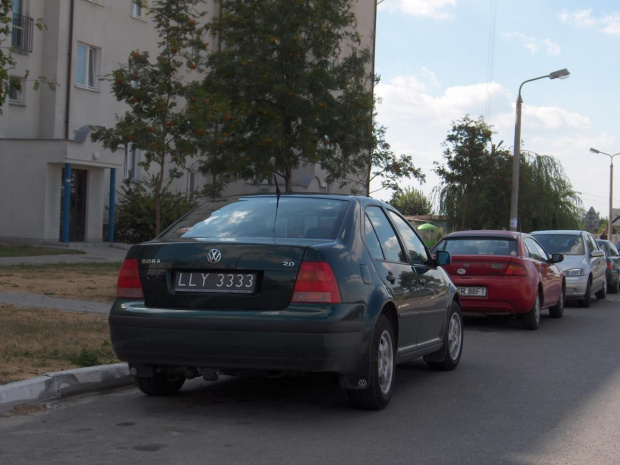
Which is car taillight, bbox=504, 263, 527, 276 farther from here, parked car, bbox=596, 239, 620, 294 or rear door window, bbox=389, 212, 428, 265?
parked car, bbox=596, 239, 620, 294

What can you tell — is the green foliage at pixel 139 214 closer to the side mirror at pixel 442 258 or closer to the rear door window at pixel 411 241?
the side mirror at pixel 442 258

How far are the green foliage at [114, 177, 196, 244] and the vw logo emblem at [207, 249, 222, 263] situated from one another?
24.5 metres

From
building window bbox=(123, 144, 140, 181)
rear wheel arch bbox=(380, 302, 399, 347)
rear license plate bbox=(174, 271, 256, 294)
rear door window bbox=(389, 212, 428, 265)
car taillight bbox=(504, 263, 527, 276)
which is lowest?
rear wheel arch bbox=(380, 302, 399, 347)

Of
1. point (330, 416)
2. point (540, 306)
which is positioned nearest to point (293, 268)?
point (330, 416)

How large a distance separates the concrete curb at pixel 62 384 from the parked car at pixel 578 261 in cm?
1299

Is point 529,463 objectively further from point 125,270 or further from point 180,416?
point 125,270

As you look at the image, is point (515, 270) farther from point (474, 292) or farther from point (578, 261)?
point (578, 261)

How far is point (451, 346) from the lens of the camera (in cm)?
906

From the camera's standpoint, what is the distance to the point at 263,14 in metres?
22.0

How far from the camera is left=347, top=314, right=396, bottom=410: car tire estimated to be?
21.2 ft

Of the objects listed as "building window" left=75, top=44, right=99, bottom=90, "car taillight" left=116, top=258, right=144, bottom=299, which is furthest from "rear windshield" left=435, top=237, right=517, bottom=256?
"building window" left=75, top=44, right=99, bottom=90

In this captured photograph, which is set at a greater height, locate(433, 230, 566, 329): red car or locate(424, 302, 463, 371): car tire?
locate(433, 230, 566, 329): red car

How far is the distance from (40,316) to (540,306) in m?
7.59

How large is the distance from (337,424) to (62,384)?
219 cm
